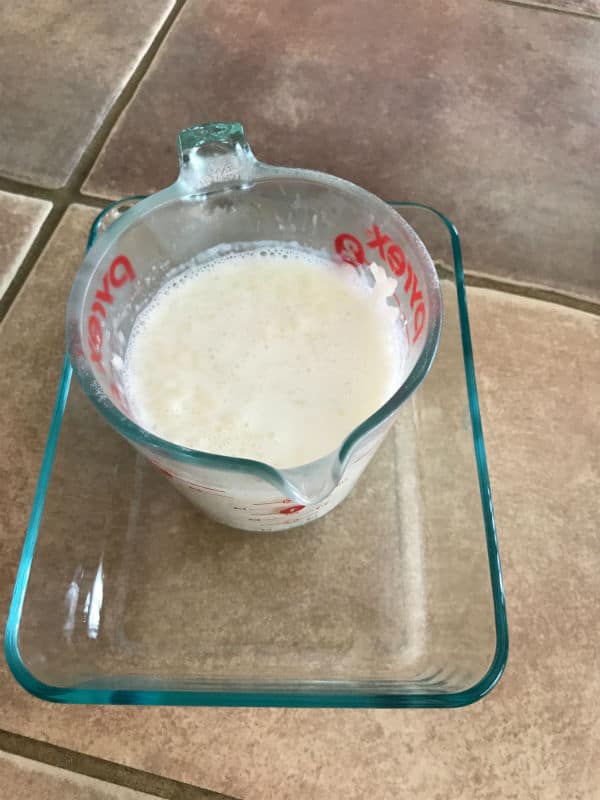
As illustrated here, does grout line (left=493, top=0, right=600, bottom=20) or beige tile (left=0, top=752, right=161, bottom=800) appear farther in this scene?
grout line (left=493, top=0, right=600, bottom=20)

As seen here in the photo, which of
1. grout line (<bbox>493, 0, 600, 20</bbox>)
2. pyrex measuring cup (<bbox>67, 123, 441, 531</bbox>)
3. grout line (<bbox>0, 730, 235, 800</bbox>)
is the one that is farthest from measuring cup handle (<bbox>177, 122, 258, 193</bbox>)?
grout line (<bbox>493, 0, 600, 20</bbox>)

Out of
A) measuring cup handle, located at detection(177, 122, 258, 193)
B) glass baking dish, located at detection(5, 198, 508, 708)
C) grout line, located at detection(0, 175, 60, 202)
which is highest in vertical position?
measuring cup handle, located at detection(177, 122, 258, 193)

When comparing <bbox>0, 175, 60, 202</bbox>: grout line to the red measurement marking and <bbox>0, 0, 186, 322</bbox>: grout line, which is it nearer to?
<bbox>0, 0, 186, 322</bbox>: grout line

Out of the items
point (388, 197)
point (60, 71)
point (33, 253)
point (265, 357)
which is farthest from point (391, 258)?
point (60, 71)

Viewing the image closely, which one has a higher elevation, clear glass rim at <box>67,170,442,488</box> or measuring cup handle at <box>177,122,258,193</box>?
measuring cup handle at <box>177,122,258,193</box>

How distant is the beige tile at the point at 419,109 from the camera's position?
617 millimetres

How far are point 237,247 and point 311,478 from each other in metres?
0.23

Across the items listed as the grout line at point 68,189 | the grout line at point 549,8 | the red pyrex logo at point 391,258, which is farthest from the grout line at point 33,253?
the grout line at point 549,8

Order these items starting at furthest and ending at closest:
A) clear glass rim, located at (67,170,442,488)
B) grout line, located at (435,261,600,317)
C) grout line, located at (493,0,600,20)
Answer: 1. grout line, located at (493,0,600,20)
2. grout line, located at (435,261,600,317)
3. clear glass rim, located at (67,170,442,488)

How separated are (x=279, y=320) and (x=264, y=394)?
0.06 m

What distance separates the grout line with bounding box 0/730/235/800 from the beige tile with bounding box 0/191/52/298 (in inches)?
13.1

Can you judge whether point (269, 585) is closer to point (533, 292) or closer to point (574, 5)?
point (533, 292)

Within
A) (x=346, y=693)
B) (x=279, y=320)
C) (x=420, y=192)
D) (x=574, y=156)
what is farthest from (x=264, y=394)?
(x=574, y=156)

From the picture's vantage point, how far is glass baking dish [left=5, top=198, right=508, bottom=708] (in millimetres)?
415
